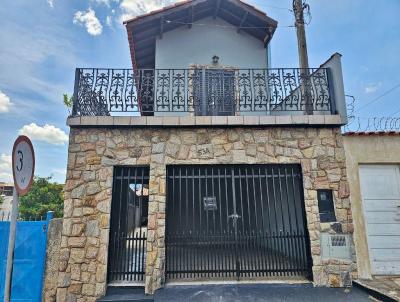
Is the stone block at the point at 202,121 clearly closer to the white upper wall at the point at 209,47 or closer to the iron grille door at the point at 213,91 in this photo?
the iron grille door at the point at 213,91

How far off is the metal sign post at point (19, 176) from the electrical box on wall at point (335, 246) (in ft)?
17.2

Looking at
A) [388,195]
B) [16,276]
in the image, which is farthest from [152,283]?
[388,195]

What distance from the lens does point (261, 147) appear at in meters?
5.47

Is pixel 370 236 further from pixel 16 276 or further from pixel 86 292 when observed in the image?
pixel 16 276

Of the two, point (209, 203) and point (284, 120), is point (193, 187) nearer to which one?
point (209, 203)

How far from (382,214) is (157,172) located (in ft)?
16.4

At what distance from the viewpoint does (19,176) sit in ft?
9.95

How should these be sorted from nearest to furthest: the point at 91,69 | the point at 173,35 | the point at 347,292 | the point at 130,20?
the point at 347,292, the point at 91,69, the point at 130,20, the point at 173,35

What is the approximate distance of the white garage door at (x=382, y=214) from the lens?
5246 millimetres

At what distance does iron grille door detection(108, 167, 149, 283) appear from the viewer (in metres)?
5.04

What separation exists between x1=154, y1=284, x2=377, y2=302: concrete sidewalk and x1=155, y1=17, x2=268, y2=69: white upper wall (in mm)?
6527

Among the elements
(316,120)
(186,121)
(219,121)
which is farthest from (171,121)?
(316,120)

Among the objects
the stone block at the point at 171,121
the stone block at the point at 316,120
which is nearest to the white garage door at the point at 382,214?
the stone block at the point at 316,120

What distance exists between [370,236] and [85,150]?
21.1ft
